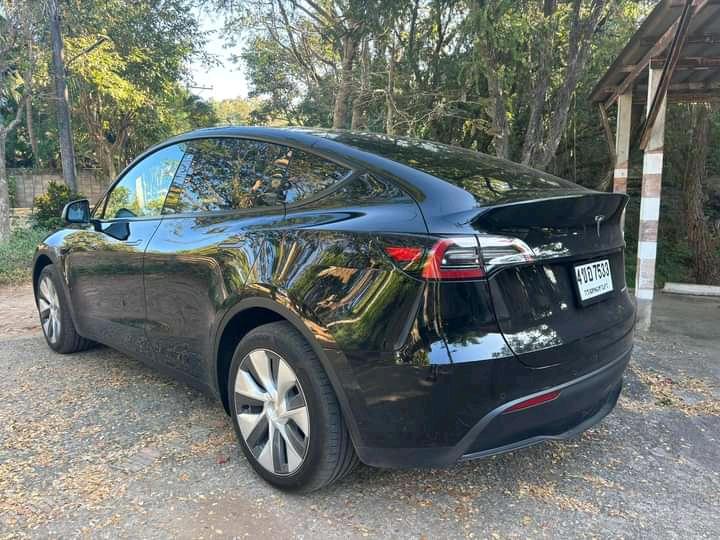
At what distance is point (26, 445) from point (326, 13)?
42.4ft

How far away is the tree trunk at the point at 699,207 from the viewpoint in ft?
32.6

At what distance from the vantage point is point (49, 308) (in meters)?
4.16

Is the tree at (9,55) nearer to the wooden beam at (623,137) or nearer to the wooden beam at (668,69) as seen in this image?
the wooden beam at (623,137)

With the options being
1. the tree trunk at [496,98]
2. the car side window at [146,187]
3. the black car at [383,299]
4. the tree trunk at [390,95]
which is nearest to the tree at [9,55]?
the tree trunk at [390,95]

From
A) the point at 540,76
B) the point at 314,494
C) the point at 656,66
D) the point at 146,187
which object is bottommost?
the point at 314,494

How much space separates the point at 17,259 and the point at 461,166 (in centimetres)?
786

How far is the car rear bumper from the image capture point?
6.20 feet

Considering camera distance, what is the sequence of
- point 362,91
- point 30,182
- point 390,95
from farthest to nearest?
1. point 30,182
2. point 362,91
3. point 390,95

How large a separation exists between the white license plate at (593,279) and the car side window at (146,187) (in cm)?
223

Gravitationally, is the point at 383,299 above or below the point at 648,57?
below

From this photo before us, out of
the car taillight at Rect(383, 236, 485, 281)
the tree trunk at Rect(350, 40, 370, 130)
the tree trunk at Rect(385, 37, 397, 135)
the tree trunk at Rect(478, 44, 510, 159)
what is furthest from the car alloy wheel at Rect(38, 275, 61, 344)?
the tree trunk at Rect(350, 40, 370, 130)

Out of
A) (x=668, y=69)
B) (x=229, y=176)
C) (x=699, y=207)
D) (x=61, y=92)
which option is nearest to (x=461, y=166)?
(x=229, y=176)

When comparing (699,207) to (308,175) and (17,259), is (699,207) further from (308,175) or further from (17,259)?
(17,259)

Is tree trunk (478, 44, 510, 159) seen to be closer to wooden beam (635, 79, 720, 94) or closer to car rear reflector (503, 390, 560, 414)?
wooden beam (635, 79, 720, 94)
